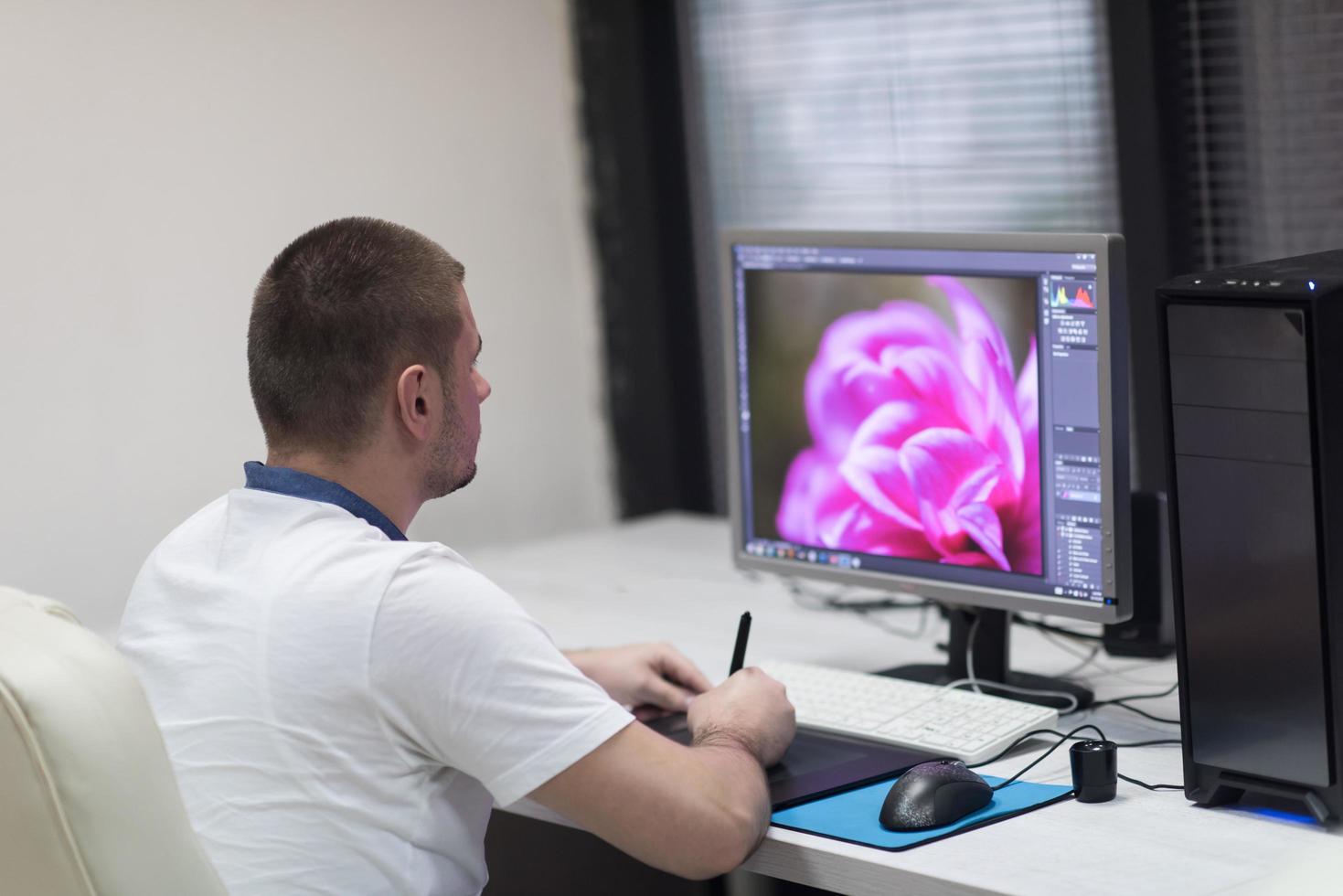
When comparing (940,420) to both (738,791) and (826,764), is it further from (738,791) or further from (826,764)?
(738,791)

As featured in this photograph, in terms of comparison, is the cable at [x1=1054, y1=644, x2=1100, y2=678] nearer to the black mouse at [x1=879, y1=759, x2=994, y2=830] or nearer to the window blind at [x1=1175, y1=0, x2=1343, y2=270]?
the black mouse at [x1=879, y1=759, x2=994, y2=830]

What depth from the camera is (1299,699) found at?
124 centimetres

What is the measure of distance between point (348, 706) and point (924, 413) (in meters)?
0.70

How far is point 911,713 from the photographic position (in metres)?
1.56

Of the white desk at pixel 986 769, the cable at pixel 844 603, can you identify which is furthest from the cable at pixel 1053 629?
the cable at pixel 844 603

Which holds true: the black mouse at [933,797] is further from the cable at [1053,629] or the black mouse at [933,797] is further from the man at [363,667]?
the cable at [1053,629]

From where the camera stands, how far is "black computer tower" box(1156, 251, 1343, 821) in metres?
1.20

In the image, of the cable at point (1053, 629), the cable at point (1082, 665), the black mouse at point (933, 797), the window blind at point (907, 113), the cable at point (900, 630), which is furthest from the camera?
the window blind at point (907, 113)

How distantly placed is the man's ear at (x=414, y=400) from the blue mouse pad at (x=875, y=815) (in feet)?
1.48

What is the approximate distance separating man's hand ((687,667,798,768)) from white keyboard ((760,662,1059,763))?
9 centimetres

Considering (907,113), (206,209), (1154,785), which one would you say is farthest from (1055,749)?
(206,209)

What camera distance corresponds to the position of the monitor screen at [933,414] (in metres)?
1.52

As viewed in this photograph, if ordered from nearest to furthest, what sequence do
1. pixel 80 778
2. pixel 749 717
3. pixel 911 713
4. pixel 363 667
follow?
pixel 80 778 → pixel 363 667 → pixel 749 717 → pixel 911 713

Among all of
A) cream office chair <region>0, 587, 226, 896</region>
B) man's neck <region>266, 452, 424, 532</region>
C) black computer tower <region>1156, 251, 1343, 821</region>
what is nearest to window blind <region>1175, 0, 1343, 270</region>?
black computer tower <region>1156, 251, 1343, 821</region>
